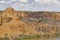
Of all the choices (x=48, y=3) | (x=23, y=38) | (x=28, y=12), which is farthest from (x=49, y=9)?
(x=23, y=38)

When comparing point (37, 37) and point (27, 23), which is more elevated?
point (27, 23)

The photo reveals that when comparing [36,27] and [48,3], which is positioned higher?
[48,3]

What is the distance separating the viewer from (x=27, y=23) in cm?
221

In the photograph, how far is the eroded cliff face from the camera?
2.17m

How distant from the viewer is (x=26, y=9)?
221cm

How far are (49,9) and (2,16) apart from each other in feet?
2.22

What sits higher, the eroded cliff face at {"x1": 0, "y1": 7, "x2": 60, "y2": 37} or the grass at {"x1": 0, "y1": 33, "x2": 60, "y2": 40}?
the eroded cliff face at {"x1": 0, "y1": 7, "x2": 60, "y2": 37}

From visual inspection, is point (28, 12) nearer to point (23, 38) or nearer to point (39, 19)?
point (39, 19)

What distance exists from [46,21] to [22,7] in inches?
15.7

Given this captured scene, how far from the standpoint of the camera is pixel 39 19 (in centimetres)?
223

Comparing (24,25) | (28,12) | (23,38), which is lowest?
(23,38)

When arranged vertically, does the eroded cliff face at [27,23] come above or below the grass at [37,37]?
above

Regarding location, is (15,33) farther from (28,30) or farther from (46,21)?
(46,21)

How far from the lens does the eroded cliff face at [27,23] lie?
2.17 meters
